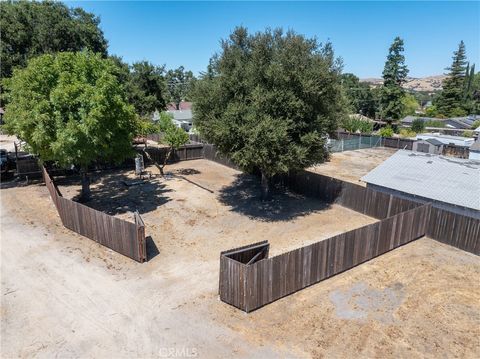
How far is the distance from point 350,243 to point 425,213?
522cm

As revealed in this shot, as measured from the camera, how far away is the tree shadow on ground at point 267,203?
61.0ft

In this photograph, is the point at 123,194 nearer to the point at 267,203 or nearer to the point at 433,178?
the point at 267,203

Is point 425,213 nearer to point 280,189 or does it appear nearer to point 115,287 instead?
point 280,189

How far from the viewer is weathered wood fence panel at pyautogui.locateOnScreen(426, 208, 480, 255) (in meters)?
13.8

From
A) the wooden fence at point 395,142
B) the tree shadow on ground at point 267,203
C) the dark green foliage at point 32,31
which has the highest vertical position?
the dark green foliage at point 32,31

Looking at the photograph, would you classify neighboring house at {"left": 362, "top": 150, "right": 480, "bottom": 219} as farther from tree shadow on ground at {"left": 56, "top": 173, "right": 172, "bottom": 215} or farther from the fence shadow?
tree shadow on ground at {"left": 56, "top": 173, "right": 172, "bottom": 215}

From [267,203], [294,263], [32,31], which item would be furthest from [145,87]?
[294,263]

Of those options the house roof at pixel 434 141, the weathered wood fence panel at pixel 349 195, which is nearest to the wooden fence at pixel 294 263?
the weathered wood fence panel at pixel 349 195

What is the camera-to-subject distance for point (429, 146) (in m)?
36.2

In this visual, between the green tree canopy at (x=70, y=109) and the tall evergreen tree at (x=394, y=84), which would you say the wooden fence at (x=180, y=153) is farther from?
the tall evergreen tree at (x=394, y=84)

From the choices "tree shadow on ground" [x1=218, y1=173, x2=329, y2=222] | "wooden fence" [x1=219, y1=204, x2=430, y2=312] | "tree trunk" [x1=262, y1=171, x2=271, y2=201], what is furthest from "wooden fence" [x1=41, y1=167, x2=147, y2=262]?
"tree trunk" [x1=262, y1=171, x2=271, y2=201]

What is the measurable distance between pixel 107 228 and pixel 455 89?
8296cm

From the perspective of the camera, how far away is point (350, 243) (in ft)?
40.6

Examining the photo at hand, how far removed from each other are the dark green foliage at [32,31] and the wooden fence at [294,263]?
23309 millimetres
